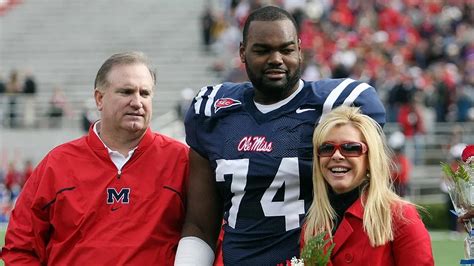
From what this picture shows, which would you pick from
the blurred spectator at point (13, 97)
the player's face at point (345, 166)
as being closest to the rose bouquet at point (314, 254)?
the player's face at point (345, 166)

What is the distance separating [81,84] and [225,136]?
1933 centimetres

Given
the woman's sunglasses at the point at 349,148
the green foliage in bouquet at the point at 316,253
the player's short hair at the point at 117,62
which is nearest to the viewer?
the green foliage in bouquet at the point at 316,253

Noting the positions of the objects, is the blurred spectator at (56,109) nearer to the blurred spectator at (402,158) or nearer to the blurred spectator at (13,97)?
the blurred spectator at (13,97)

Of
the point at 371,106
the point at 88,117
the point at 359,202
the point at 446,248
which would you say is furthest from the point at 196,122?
the point at 88,117

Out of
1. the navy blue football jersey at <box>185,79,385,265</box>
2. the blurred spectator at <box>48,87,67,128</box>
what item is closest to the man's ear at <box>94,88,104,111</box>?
the navy blue football jersey at <box>185,79,385,265</box>

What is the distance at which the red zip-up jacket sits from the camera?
201 inches

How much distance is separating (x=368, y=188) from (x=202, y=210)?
0.90 metres

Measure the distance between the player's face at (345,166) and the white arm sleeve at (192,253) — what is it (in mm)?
764

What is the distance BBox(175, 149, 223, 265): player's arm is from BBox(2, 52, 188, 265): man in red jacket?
105mm

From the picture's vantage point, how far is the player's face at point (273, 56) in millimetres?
4887

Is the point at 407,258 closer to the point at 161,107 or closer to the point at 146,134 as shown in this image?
the point at 146,134

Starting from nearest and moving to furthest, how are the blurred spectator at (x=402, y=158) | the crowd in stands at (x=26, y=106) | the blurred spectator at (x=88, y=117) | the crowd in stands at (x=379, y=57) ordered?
1. the blurred spectator at (x=402, y=158)
2. the blurred spectator at (x=88, y=117)
3. the crowd in stands at (x=379, y=57)
4. the crowd in stands at (x=26, y=106)

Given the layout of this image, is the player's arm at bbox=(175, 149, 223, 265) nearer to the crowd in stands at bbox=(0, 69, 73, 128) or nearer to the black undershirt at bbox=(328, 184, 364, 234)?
the black undershirt at bbox=(328, 184, 364, 234)

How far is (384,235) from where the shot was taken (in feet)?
14.4
